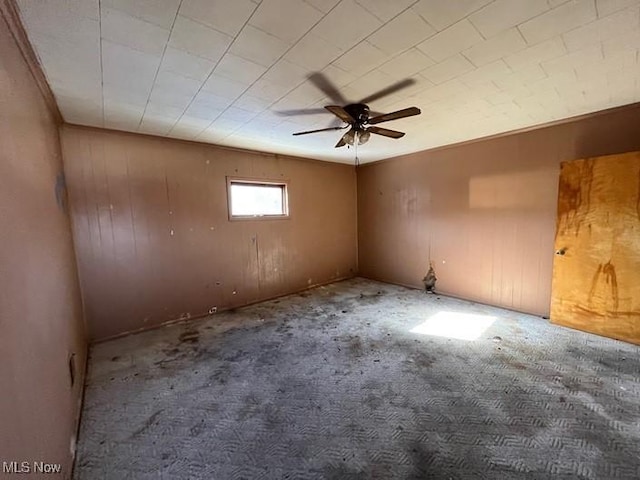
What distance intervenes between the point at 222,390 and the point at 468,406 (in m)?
1.74

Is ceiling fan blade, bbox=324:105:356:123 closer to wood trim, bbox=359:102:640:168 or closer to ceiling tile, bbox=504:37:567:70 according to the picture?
ceiling tile, bbox=504:37:567:70

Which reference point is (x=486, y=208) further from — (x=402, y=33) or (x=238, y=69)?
(x=238, y=69)

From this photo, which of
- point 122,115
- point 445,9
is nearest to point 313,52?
point 445,9

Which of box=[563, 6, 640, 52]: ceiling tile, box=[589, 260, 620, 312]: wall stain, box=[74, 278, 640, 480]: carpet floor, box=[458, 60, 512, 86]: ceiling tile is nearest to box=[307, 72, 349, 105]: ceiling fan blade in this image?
box=[458, 60, 512, 86]: ceiling tile

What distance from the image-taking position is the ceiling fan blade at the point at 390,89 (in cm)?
200

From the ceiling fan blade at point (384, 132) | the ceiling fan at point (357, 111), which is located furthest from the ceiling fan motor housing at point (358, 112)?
the ceiling fan blade at point (384, 132)

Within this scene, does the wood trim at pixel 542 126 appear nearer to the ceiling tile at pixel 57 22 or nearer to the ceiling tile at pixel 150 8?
the ceiling tile at pixel 150 8

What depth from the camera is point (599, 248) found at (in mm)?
2686

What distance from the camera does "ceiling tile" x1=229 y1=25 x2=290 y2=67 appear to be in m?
1.44

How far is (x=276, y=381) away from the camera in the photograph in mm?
2123

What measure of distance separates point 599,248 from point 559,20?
7.75ft

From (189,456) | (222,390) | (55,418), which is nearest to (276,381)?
(222,390)

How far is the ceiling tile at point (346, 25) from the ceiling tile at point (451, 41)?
37 cm

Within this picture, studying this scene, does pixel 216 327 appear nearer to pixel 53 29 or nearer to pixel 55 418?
pixel 55 418
